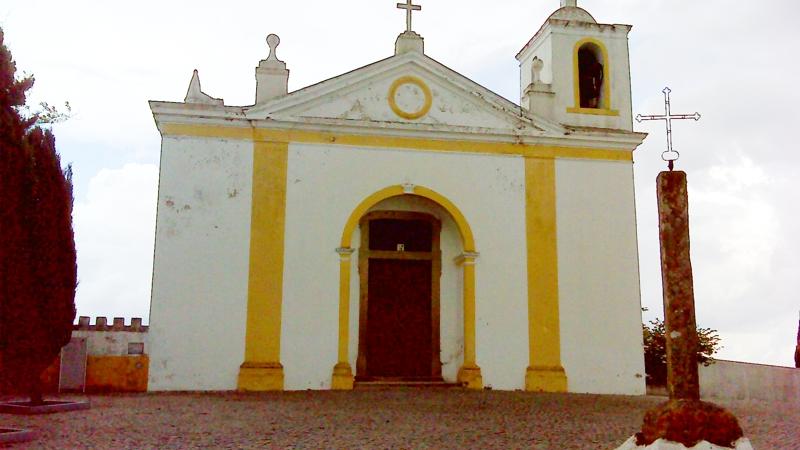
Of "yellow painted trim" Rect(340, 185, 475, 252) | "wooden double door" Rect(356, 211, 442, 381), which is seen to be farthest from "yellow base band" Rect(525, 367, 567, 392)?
"yellow painted trim" Rect(340, 185, 475, 252)

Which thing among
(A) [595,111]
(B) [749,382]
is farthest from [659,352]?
(A) [595,111]

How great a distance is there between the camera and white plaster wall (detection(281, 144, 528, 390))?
39.9 ft

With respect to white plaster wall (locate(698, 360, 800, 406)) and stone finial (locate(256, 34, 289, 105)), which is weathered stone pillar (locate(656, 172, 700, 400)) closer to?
stone finial (locate(256, 34, 289, 105))

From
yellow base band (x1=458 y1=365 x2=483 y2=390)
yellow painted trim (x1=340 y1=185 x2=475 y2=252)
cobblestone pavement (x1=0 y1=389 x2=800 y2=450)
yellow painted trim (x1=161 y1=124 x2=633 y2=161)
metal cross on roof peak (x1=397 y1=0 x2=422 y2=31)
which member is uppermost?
metal cross on roof peak (x1=397 y1=0 x2=422 y2=31)

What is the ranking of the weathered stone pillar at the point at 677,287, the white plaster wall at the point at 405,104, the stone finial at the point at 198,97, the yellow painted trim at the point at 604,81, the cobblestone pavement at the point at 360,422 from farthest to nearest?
1. the yellow painted trim at the point at 604,81
2. the white plaster wall at the point at 405,104
3. the stone finial at the point at 198,97
4. the cobblestone pavement at the point at 360,422
5. the weathered stone pillar at the point at 677,287

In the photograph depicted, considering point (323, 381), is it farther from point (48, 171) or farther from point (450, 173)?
point (48, 171)

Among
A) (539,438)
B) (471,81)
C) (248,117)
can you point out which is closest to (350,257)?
(248,117)

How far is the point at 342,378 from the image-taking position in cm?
1202

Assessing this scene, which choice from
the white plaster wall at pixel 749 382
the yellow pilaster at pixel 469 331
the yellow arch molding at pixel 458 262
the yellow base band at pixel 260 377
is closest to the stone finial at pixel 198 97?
the yellow arch molding at pixel 458 262

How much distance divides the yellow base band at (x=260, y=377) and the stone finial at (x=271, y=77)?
14.5ft

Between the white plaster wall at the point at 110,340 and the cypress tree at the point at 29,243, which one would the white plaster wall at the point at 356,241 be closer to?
the white plaster wall at the point at 110,340

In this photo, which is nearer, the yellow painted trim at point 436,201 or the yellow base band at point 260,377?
the yellow base band at point 260,377

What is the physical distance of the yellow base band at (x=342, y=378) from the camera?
12.0 m

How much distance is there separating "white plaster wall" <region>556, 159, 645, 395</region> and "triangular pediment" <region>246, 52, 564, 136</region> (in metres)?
1.22
